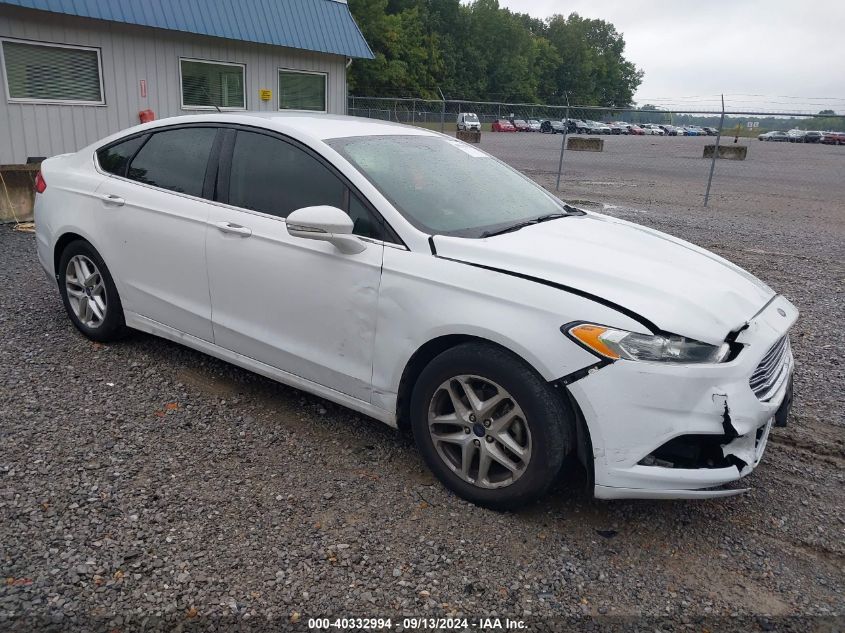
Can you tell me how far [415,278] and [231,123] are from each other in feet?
5.61

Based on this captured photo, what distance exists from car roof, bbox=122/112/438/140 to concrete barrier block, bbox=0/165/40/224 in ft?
19.7

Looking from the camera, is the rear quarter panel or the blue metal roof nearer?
the rear quarter panel

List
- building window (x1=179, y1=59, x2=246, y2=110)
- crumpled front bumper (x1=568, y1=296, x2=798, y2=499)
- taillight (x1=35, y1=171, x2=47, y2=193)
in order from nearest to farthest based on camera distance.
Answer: crumpled front bumper (x1=568, y1=296, x2=798, y2=499)
taillight (x1=35, y1=171, x2=47, y2=193)
building window (x1=179, y1=59, x2=246, y2=110)

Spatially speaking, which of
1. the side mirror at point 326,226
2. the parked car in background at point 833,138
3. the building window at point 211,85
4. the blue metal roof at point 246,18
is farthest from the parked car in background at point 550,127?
the parked car in background at point 833,138

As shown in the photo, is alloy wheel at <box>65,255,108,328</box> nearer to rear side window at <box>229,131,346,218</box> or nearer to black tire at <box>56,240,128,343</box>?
black tire at <box>56,240,128,343</box>

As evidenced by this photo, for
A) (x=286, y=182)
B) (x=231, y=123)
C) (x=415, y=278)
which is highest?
(x=231, y=123)

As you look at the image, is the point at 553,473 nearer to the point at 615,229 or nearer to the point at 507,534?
the point at 507,534

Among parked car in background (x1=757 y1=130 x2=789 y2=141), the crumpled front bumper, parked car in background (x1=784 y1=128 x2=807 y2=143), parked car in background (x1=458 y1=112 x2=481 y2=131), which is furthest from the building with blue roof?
parked car in background (x1=757 y1=130 x2=789 y2=141)

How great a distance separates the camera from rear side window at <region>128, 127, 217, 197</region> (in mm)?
4004

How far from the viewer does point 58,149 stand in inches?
432

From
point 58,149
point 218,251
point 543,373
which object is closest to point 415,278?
point 543,373

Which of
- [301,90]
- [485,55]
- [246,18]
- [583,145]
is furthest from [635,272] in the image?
[485,55]

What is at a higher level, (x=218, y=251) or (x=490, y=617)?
(x=218, y=251)

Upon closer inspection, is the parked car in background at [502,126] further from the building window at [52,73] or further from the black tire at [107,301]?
the black tire at [107,301]
